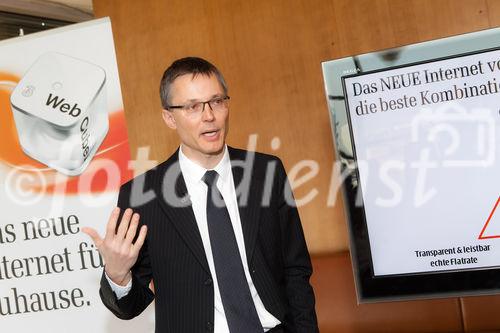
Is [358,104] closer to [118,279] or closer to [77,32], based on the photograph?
[118,279]

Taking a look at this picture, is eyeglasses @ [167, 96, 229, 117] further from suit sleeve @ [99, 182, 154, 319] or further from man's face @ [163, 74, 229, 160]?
suit sleeve @ [99, 182, 154, 319]

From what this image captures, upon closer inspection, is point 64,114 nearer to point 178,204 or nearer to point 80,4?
point 178,204

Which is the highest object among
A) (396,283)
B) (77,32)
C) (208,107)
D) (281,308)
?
(77,32)

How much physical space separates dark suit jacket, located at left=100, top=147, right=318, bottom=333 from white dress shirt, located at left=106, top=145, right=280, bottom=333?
0.03 meters

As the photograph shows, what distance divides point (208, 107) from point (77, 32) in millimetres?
1916

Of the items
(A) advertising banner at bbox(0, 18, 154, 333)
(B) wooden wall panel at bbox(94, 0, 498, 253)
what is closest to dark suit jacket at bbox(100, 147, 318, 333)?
(B) wooden wall panel at bbox(94, 0, 498, 253)

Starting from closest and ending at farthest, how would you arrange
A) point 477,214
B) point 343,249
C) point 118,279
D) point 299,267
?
point 118,279 → point 299,267 → point 477,214 → point 343,249

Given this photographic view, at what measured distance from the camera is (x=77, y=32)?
3850 millimetres

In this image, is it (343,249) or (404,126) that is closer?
(404,126)

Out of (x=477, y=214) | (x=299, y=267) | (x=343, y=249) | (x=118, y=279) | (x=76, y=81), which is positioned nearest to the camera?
(x=118, y=279)

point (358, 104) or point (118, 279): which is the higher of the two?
point (358, 104)

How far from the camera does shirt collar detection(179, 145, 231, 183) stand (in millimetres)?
2326

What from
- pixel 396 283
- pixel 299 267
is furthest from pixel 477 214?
pixel 299 267

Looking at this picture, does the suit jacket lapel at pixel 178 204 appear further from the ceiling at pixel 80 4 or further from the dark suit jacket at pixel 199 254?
the ceiling at pixel 80 4
